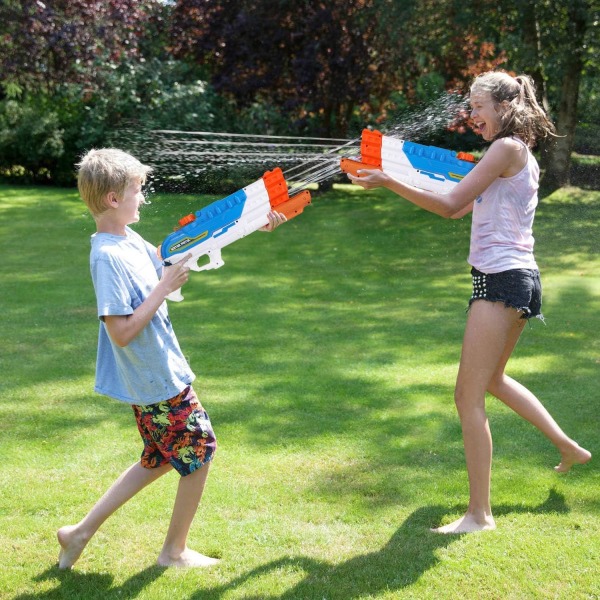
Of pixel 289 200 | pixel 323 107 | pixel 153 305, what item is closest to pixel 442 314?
pixel 289 200

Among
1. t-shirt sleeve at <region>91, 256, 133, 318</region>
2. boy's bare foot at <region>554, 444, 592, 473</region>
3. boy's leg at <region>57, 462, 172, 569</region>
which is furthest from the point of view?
boy's bare foot at <region>554, 444, 592, 473</region>

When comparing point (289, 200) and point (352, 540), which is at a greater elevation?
point (289, 200)

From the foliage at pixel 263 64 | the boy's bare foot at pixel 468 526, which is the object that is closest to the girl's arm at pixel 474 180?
the boy's bare foot at pixel 468 526

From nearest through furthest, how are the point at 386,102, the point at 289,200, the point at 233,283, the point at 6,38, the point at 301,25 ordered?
the point at 289,200 < the point at 233,283 < the point at 6,38 < the point at 301,25 < the point at 386,102

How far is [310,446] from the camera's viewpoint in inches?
183

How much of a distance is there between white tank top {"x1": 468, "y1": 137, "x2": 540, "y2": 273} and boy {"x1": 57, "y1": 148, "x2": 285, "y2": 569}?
1.27m

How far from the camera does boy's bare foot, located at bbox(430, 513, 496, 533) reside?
143 inches

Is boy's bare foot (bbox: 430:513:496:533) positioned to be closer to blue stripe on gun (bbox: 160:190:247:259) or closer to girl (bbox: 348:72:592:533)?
girl (bbox: 348:72:592:533)

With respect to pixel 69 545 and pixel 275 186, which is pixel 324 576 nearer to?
pixel 69 545

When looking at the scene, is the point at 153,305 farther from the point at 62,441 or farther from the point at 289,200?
the point at 62,441

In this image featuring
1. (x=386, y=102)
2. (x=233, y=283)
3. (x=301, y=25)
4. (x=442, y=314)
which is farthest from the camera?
(x=386, y=102)

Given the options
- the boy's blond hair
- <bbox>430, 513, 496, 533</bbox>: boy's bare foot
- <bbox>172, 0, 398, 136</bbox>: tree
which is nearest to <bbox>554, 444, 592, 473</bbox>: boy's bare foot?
<bbox>430, 513, 496, 533</bbox>: boy's bare foot

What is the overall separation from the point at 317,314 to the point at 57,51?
9.41 meters

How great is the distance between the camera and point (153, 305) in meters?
3.02
